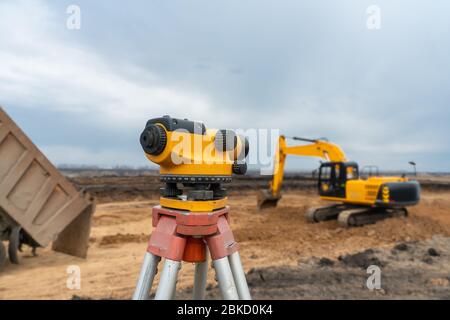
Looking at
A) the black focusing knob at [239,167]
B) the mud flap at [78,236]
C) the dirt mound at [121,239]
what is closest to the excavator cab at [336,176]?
the dirt mound at [121,239]

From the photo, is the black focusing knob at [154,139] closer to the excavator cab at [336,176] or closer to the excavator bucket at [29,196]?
the excavator bucket at [29,196]

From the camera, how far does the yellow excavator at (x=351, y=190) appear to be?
11219mm

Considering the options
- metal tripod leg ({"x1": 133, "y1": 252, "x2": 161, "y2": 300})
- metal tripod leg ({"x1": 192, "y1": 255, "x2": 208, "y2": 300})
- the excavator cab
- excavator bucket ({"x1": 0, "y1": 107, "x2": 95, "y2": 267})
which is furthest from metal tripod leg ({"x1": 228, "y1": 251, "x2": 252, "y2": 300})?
the excavator cab

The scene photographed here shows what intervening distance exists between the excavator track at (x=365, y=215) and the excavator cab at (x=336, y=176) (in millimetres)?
828

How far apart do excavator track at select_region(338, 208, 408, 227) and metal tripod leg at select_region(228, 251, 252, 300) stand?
403 inches

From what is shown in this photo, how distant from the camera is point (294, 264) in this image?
696 cm

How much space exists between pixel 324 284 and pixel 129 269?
3.94 metres

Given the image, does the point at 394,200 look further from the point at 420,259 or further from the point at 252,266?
the point at 252,266

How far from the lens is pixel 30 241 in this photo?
6.75 meters

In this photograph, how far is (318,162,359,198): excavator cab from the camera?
1205 cm

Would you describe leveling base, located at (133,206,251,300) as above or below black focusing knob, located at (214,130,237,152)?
below

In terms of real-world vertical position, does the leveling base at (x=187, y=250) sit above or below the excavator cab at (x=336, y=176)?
above

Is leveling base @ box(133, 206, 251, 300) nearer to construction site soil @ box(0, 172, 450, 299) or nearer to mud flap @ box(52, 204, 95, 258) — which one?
construction site soil @ box(0, 172, 450, 299)
